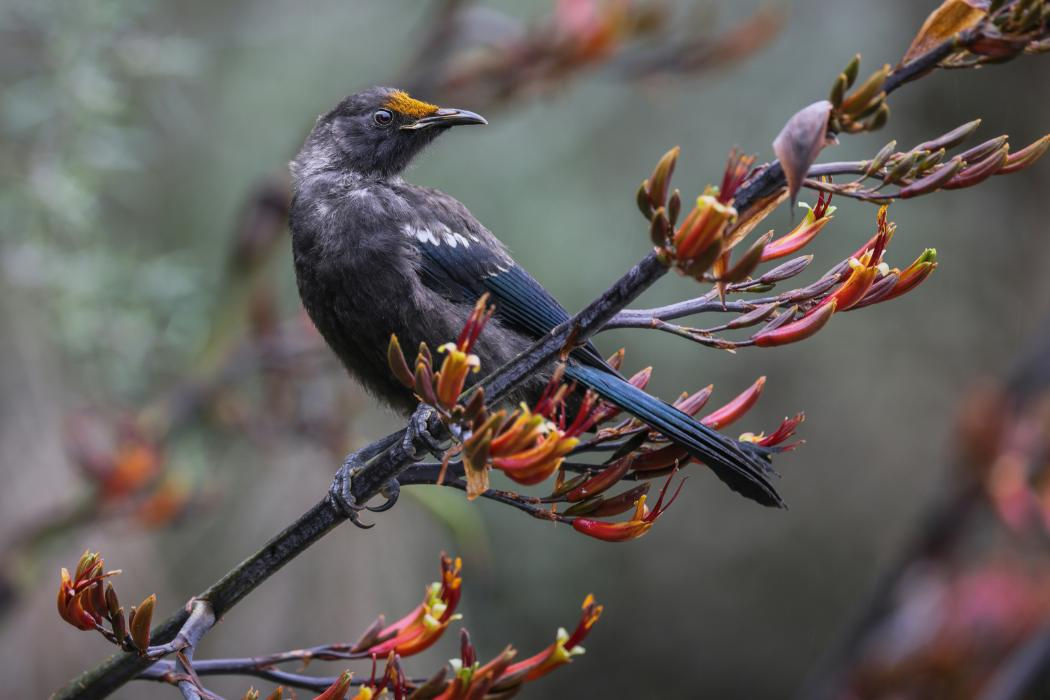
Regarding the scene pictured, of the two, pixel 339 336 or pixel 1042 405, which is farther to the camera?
pixel 1042 405

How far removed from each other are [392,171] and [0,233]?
1.78 metres

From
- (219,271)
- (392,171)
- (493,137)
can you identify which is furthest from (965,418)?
(219,271)

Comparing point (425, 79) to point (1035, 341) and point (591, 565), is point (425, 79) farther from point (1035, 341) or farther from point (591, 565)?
point (591, 565)

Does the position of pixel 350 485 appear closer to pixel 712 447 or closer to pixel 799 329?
pixel 712 447

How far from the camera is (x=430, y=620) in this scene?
1711mm

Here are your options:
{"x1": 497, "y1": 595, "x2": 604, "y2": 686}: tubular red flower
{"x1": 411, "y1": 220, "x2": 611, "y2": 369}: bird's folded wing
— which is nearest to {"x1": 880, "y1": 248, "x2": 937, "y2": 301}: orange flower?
{"x1": 497, "y1": 595, "x2": 604, "y2": 686}: tubular red flower

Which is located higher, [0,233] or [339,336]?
[0,233]

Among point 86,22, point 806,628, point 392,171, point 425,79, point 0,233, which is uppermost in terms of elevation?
point 86,22

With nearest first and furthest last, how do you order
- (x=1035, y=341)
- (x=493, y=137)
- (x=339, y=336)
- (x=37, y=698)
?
(x=339, y=336)
(x=37, y=698)
(x=1035, y=341)
(x=493, y=137)

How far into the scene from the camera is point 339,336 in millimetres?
2729

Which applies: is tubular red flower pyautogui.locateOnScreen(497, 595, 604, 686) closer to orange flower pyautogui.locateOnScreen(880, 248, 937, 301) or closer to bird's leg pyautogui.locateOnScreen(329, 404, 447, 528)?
bird's leg pyautogui.locateOnScreen(329, 404, 447, 528)

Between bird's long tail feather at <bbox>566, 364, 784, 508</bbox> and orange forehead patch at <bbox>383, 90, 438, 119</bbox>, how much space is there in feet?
5.10

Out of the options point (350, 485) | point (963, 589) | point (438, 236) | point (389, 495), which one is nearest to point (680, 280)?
point (963, 589)

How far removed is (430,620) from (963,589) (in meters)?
3.40
